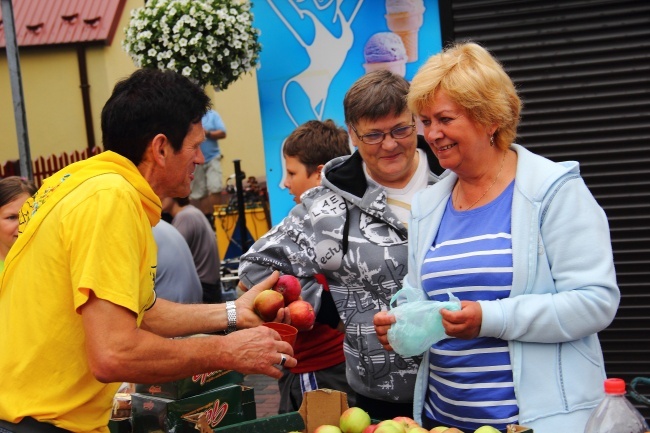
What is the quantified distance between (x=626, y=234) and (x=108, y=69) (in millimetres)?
14237

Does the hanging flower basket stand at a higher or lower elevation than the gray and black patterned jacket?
higher

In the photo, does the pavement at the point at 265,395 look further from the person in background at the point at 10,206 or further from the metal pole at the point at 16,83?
the person in background at the point at 10,206

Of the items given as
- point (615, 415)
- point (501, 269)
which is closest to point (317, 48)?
point (501, 269)

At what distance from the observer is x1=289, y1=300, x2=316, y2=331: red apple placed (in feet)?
13.2

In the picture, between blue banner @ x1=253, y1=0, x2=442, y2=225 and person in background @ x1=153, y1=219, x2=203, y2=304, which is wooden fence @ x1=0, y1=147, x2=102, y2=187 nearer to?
blue banner @ x1=253, y1=0, x2=442, y2=225

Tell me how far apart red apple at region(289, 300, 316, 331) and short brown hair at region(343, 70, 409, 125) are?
782 millimetres

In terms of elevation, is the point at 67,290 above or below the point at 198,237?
above

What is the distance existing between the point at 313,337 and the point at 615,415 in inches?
83.8

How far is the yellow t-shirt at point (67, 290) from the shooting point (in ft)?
9.67

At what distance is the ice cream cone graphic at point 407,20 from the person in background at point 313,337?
1.88 meters

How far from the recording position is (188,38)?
806 cm

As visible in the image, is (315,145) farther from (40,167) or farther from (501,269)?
(40,167)

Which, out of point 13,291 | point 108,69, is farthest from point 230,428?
point 108,69

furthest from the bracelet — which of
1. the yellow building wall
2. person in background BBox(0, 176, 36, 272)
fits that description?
the yellow building wall
